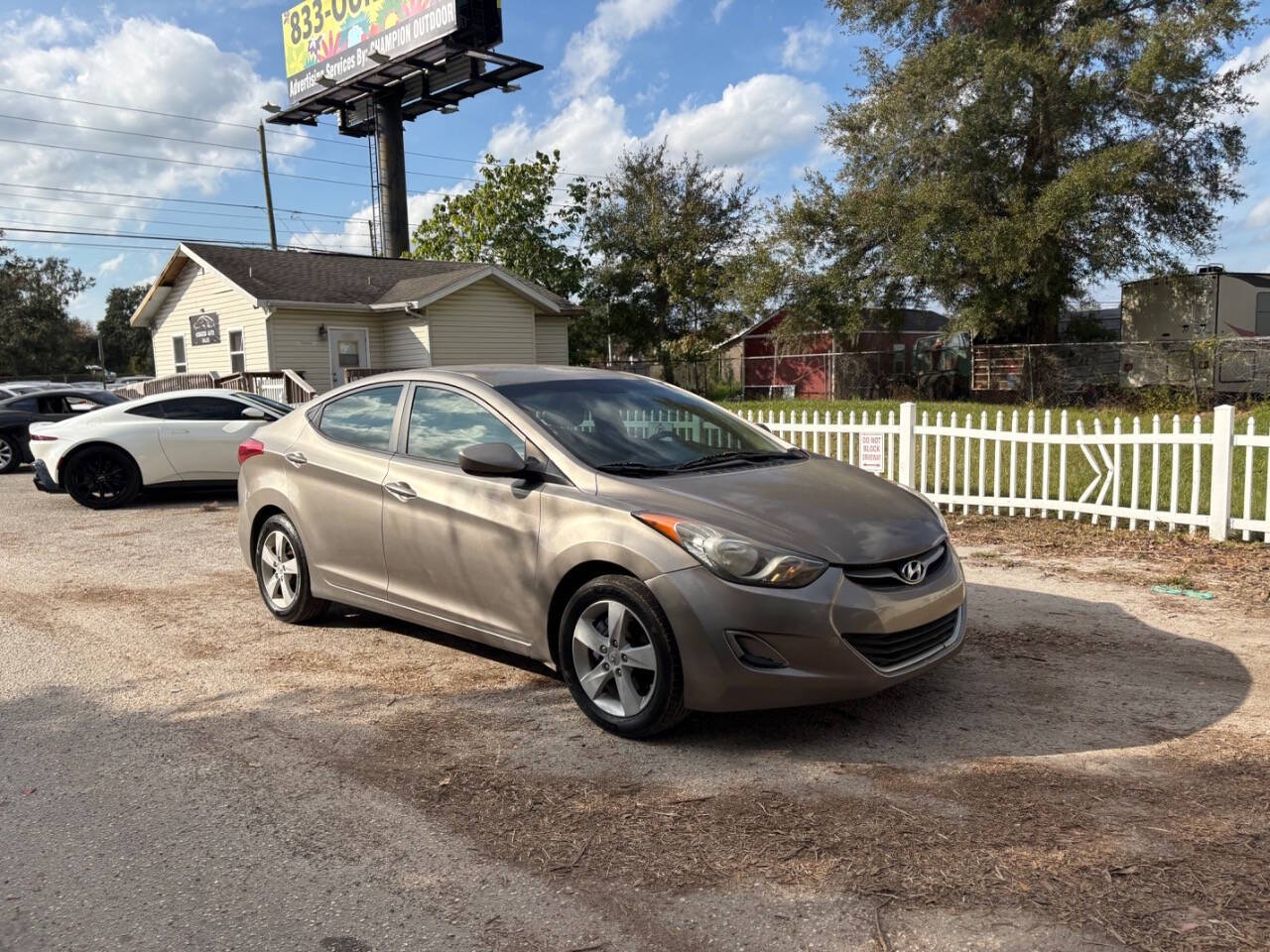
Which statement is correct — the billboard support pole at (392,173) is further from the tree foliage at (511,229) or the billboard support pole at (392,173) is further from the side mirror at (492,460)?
the side mirror at (492,460)

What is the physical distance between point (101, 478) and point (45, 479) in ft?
2.45

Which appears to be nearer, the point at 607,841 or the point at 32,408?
→ the point at 607,841

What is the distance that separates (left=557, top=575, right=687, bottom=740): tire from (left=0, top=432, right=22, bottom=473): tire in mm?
14908

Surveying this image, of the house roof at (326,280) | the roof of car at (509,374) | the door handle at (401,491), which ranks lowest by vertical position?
the door handle at (401,491)

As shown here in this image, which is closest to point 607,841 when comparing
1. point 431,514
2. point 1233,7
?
point 431,514

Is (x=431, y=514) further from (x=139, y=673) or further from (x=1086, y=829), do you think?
(x=1086, y=829)

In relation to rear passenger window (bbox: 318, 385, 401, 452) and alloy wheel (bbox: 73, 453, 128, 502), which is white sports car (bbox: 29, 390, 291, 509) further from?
rear passenger window (bbox: 318, 385, 401, 452)

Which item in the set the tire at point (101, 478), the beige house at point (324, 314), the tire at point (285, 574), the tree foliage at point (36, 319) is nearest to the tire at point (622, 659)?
the tire at point (285, 574)

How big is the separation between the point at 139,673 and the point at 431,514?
186 cm

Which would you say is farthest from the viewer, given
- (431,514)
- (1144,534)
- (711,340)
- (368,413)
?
(711,340)

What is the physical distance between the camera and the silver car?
3.82 meters

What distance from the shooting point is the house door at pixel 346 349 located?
81.4 feet

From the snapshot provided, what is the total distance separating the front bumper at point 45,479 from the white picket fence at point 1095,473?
8209 millimetres

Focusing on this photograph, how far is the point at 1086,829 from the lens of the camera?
3.23 metres
